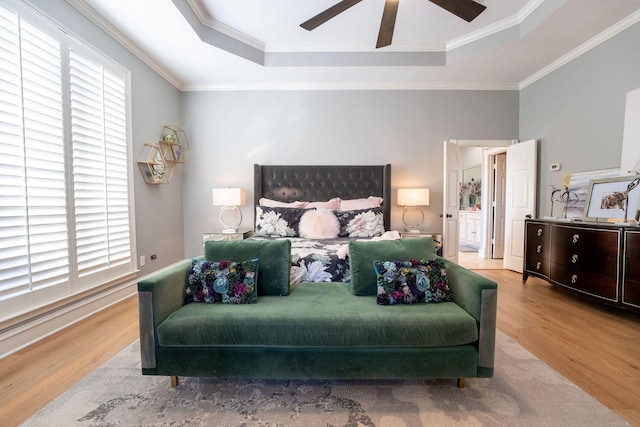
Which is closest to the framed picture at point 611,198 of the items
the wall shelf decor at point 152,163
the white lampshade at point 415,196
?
the white lampshade at point 415,196

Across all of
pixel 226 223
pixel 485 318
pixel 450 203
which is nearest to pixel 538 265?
pixel 450 203

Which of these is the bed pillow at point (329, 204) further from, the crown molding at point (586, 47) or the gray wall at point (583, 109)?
the crown molding at point (586, 47)

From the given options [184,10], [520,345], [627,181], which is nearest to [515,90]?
[627,181]

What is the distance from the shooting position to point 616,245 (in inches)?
103

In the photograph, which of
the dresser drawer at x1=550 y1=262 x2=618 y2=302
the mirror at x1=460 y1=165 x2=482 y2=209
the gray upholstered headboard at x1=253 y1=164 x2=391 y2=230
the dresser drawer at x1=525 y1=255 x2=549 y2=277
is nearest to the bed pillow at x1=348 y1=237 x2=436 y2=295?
the dresser drawer at x1=550 y1=262 x2=618 y2=302

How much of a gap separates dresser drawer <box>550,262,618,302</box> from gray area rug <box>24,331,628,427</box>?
5.01 ft

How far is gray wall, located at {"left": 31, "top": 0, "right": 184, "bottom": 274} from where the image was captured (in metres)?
2.94

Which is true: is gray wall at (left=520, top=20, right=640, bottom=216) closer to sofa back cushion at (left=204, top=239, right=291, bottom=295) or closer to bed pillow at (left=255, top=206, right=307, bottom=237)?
bed pillow at (left=255, top=206, right=307, bottom=237)

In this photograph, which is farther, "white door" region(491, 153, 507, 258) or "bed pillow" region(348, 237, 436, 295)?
"white door" region(491, 153, 507, 258)

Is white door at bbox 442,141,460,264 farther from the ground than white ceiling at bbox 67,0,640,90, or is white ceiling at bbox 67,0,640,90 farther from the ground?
white ceiling at bbox 67,0,640,90

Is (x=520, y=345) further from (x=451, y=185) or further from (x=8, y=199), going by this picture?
(x=8, y=199)

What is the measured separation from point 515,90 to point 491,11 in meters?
1.84

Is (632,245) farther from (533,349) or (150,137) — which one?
A: (150,137)

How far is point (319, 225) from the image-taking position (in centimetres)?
343
